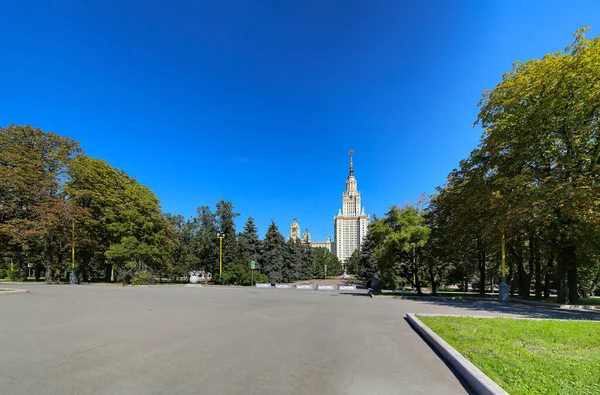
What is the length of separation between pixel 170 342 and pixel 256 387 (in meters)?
3.38

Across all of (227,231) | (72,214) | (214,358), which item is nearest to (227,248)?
(227,231)

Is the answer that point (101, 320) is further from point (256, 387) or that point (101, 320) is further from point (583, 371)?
point (583, 371)

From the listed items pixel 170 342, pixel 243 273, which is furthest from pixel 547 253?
pixel 243 273

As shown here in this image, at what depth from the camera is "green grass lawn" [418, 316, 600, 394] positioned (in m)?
4.09

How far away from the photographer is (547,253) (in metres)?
20.8

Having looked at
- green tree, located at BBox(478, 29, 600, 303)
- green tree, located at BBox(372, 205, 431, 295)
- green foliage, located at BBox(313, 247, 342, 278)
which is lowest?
green foliage, located at BBox(313, 247, 342, 278)

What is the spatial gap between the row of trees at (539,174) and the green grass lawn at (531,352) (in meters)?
7.42

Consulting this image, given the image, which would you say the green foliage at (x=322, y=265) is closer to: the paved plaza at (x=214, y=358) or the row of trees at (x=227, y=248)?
the row of trees at (x=227, y=248)

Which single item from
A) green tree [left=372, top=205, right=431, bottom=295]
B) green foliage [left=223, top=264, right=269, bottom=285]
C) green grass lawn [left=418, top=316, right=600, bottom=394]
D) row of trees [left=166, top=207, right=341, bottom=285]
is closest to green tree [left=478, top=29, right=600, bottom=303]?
green tree [left=372, top=205, right=431, bottom=295]

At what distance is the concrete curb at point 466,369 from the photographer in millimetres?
3921

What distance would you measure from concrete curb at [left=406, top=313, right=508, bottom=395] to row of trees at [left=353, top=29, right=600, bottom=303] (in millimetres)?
11093

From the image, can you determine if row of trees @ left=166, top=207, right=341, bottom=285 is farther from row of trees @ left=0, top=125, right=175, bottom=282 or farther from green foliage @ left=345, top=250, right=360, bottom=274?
green foliage @ left=345, top=250, right=360, bottom=274

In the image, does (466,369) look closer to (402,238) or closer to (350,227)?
(402,238)

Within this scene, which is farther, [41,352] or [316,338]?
[316,338]
